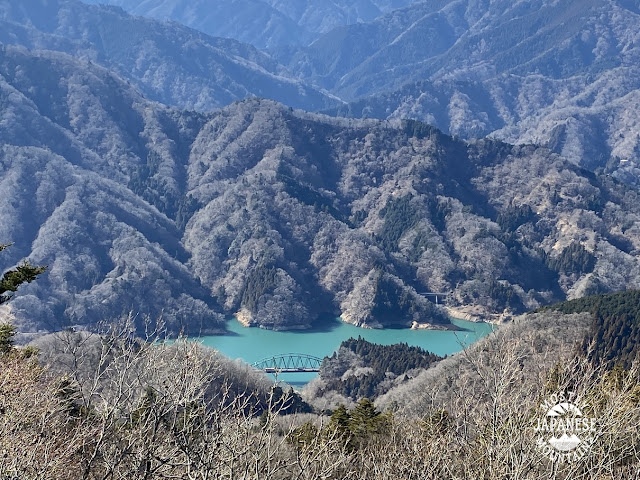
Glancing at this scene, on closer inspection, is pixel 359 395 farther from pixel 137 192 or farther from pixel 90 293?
pixel 137 192

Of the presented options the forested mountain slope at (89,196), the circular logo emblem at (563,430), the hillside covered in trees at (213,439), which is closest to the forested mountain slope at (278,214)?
the forested mountain slope at (89,196)

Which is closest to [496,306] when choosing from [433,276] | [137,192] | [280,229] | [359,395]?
[433,276]

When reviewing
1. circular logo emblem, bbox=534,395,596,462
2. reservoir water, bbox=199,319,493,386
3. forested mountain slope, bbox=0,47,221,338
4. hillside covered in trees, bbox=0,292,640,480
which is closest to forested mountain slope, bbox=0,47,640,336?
forested mountain slope, bbox=0,47,221,338

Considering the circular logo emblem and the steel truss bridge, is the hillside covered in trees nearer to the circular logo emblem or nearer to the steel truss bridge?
the circular logo emblem

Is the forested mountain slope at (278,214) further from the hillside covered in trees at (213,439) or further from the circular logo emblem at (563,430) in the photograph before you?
the circular logo emblem at (563,430)

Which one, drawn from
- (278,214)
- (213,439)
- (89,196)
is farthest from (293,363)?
(213,439)
